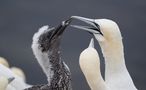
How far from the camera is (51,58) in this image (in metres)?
2.40

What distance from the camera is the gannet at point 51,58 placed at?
2383 mm

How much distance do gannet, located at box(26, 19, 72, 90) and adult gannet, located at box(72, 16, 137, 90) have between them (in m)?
0.19

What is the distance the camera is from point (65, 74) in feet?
7.87

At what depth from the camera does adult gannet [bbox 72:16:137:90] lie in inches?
86.8

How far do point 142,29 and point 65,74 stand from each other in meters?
1.65

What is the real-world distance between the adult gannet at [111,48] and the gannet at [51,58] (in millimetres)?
187


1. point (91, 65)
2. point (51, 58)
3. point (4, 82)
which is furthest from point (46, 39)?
point (91, 65)

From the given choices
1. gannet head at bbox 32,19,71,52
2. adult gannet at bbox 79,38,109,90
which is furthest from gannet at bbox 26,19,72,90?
adult gannet at bbox 79,38,109,90

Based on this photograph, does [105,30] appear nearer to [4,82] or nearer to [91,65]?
[91,65]

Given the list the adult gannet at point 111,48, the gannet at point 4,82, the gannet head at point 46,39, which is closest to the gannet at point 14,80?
the gannet at point 4,82

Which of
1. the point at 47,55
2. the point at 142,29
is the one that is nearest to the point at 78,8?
the point at 142,29

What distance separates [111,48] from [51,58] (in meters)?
0.27

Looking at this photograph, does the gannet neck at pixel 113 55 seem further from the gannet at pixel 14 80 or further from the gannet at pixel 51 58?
the gannet at pixel 14 80

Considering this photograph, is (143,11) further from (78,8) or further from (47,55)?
(47,55)
